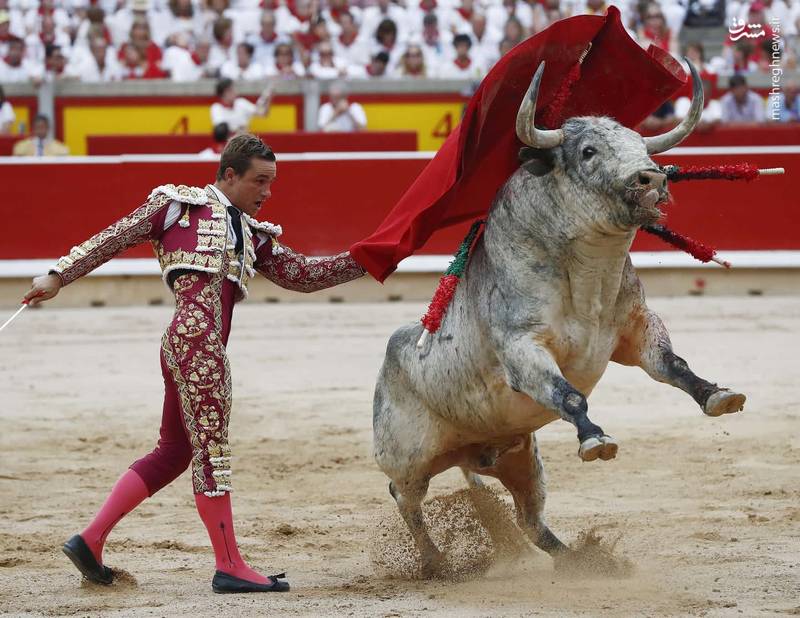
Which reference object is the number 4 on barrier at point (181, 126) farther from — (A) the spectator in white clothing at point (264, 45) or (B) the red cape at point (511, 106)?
(B) the red cape at point (511, 106)

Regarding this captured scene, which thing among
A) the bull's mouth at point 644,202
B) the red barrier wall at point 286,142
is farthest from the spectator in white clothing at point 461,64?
the bull's mouth at point 644,202

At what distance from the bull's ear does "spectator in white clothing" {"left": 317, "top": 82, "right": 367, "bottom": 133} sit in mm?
8594

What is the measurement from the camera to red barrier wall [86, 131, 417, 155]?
11766 mm

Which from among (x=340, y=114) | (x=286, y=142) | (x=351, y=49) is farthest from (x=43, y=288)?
(x=351, y=49)

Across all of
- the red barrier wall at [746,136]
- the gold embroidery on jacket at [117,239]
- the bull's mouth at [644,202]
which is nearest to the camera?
the bull's mouth at [644,202]

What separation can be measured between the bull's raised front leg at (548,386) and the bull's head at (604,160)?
1.30ft

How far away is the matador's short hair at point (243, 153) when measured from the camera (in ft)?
13.6

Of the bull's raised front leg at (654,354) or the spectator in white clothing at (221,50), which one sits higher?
the bull's raised front leg at (654,354)

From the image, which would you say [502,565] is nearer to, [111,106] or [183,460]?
[183,460]

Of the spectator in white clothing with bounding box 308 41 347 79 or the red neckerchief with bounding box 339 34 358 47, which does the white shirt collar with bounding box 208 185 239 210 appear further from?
the red neckerchief with bounding box 339 34 358 47

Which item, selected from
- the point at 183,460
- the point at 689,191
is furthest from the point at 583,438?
the point at 689,191

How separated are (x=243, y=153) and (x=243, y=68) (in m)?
9.14

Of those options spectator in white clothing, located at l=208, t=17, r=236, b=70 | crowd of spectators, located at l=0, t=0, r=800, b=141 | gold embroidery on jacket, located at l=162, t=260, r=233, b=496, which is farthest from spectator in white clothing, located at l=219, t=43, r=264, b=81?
gold embroidery on jacket, located at l=162, t=260, r=233, b=496

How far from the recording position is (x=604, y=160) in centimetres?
390
